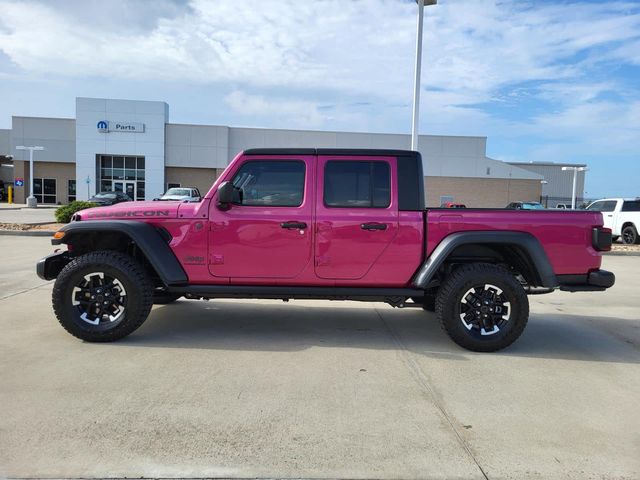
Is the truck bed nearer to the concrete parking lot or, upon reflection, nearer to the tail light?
the tail light

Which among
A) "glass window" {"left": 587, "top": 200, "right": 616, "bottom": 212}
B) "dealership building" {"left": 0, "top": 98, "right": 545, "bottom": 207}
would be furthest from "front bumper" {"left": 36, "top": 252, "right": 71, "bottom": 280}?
"dealership building" {"left": 0, "top": 98, "right": 545, "bottom": 207}

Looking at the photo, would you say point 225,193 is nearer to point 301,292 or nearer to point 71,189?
point 301,292

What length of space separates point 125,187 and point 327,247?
3993 cm

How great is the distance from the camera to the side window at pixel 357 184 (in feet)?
16.1

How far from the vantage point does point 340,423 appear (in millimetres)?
3293

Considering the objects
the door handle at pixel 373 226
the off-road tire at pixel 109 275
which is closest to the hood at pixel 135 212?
the off-road tire at pixel 109 275

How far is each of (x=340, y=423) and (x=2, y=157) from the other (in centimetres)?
5953

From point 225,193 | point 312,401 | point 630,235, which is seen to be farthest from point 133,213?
point 630,235

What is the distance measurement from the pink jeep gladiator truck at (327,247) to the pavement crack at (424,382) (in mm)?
511

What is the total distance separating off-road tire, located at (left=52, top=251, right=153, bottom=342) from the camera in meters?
4.79

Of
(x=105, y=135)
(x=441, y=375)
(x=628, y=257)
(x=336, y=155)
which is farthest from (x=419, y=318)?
(x=105, y=135)

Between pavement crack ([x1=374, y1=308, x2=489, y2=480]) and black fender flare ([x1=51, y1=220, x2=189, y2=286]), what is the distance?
233 centimetres

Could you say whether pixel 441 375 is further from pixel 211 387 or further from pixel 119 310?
pixel 119 310

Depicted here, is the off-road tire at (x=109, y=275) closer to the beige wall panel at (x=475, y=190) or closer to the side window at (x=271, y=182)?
the side window at (x=271, y=182)
